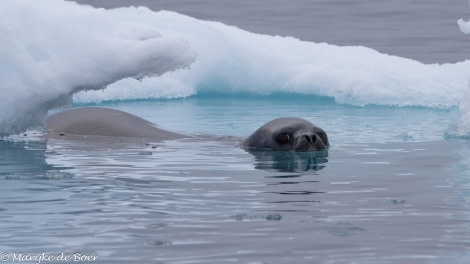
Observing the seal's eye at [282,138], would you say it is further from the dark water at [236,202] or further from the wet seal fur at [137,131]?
the dark water at [236,202]

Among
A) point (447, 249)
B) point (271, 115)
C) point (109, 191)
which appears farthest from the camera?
point (271, 115)

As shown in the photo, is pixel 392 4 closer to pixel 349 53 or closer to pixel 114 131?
pixel 349 53

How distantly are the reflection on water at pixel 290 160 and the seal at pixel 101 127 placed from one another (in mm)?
1659

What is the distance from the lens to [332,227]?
5523 mm

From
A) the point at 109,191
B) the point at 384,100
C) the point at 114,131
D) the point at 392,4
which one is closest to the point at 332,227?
the point at 109,191

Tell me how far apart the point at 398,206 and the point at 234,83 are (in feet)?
40.6

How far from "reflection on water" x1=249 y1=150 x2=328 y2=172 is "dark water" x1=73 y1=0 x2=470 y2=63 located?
1297 cm

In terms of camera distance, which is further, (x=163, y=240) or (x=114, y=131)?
(x=114, y=131)

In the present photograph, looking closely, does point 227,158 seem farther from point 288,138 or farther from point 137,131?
point 137,131

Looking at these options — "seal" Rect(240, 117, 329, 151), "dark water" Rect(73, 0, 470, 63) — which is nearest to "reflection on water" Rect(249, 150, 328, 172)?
"seal" Rect(240, 117, 329, 151)

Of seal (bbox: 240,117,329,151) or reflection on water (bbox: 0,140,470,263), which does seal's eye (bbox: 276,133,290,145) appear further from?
reflection on water (bbox: 0,140,470,263)

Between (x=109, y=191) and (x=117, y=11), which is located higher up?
(x=117, y=11)

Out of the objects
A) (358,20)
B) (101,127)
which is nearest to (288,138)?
(101,127)

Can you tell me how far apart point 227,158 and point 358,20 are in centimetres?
1774
